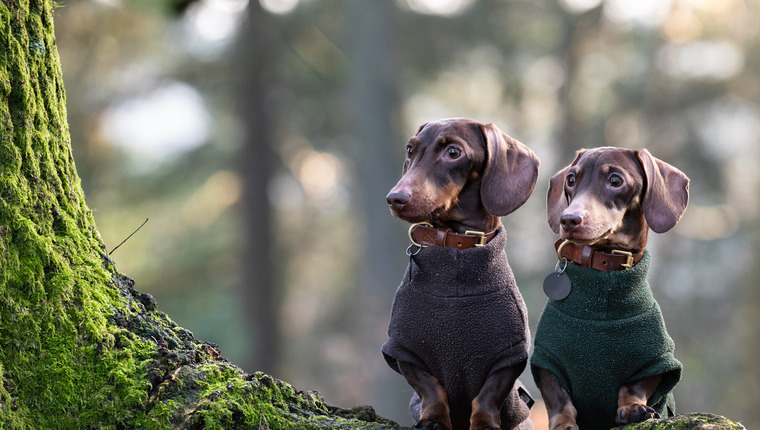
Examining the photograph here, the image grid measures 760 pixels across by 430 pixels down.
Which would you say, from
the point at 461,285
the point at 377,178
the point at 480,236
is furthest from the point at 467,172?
the point at 377,178

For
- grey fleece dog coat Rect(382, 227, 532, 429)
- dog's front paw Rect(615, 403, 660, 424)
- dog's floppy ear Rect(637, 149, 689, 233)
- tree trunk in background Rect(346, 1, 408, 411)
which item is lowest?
dog's front paw Rect(615, 403, 660, 424)

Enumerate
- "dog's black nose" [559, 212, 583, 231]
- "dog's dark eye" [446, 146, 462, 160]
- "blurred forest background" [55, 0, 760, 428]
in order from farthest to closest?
"blurred forest background" [55, 0, 760, 428], "dog's dark eye" [446, 146, 462, 160], "dog's black nose" [559, 212, 583, 231]

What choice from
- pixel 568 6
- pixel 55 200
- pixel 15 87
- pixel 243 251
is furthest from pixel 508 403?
pixel 568 6

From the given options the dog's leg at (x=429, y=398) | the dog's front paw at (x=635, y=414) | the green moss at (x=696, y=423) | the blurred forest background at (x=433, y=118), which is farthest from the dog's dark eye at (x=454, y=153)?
the blurred forest background at (x=433, y=118)

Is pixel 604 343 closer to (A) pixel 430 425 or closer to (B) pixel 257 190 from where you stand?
(A) pixel 430 425

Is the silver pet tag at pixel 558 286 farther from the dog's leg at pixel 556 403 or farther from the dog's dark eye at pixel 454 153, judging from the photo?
the dog's dark eye at pixel 454 153

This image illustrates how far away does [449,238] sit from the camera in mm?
3820

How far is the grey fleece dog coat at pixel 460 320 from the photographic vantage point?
3598mm

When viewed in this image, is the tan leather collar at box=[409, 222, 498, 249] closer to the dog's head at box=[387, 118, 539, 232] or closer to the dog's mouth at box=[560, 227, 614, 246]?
the dog's head at box=[387, 118, 539, 232]

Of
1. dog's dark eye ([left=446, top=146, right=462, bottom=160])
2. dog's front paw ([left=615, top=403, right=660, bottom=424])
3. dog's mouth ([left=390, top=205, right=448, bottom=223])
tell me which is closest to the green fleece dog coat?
dog's front paw ([left=615, top=403, right=660, bottom=424])

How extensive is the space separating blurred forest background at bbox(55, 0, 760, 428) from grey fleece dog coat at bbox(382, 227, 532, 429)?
41.4ft

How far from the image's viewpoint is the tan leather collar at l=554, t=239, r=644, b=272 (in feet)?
11.9

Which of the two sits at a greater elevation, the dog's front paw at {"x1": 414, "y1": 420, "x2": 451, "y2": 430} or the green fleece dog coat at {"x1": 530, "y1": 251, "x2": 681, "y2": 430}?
the green fleece dog coat at {"x1": 530, "y1": 251, "x2": 681, "y2": 430}

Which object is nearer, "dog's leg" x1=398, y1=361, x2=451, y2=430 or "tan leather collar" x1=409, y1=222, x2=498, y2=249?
"dog's leg" x1=398, y1=361, x2=451, y2=430
